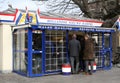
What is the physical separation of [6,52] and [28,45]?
1802 mm

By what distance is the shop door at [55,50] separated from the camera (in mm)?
13750

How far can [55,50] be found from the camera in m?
14.0

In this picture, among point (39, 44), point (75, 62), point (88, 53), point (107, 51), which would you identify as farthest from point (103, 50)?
point (39, 44)

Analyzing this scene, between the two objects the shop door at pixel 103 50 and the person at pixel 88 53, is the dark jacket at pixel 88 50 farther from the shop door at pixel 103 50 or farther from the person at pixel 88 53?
the shop door at pixel 103 50

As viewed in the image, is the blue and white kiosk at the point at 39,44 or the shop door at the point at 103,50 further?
the shop door at the point at 103,50

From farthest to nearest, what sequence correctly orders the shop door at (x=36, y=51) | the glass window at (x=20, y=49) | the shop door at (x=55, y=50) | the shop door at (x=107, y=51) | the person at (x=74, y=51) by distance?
the shop door at (x=107, y=51) → the person at (x=74, y=51) → the shop door at (x=55, y=50) → the glass window at (x=20, y=49) → the shop door at (x=36, y=51)

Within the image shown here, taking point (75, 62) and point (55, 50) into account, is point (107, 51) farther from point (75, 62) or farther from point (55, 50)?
point (55, 50)

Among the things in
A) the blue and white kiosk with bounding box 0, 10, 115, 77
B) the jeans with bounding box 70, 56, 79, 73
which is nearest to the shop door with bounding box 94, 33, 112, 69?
the blue and white kiosk with bounding box 0, 10, 115, 77

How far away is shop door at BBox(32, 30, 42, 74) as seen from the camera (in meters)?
13.3

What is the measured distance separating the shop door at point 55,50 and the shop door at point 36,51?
0.34m

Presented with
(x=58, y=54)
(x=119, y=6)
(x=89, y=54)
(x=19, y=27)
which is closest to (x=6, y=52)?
(x=19, y=27)

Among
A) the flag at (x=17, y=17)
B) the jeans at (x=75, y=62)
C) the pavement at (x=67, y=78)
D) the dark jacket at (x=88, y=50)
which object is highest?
the flag at (x=17, y=17)

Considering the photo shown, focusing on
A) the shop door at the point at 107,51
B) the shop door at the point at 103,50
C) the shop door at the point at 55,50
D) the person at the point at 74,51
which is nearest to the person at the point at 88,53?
the person at the point at 74,51

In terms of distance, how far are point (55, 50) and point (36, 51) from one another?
114 cm
